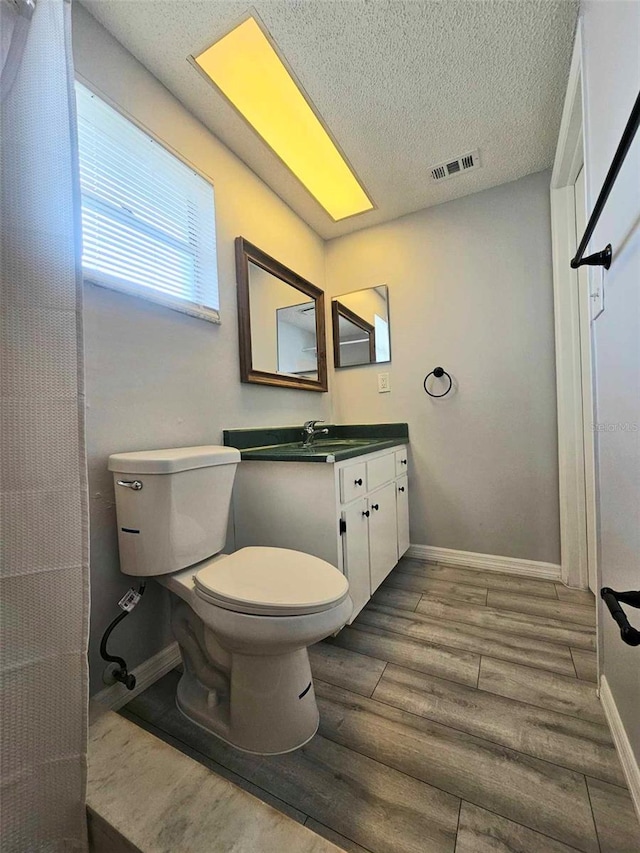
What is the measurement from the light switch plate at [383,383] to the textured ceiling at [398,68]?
3.87 ft

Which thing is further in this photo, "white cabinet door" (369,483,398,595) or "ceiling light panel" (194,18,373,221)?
"white cabinet door" (369,483,398,595)

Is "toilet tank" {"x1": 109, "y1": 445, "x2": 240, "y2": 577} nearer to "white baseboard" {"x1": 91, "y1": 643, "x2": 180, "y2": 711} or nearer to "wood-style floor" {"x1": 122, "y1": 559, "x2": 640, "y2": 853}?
"white baseboard" {"x1": 91, "y1": 643, "x2": 180, "y2": 711}

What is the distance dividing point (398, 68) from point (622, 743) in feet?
7.76

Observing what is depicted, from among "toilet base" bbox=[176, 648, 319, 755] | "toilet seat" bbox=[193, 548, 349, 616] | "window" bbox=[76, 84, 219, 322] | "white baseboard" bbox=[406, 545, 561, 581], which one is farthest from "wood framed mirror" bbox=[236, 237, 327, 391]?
"white baseboard" bbox=[406, 545, 561, 581]

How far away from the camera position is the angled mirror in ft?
7.57

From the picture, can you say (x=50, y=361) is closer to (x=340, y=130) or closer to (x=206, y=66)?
(x=206, y=66)

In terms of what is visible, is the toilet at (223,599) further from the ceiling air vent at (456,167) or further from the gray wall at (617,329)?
the ceiling air vent at (456,167)

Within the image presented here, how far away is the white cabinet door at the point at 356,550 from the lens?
1353 millimetres

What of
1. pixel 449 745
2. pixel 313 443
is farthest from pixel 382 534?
pixel 449 745

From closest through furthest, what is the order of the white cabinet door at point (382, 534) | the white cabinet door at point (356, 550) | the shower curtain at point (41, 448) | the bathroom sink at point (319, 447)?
→ the shower curtain at point (41, 448) < the white cabinet door at point (356, 550) < the bathroom sink at point (319, 447) < the white cabinet door at point (382, 534)

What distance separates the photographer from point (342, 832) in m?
0.75

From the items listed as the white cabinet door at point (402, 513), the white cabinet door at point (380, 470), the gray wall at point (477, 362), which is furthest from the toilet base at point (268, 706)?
the gray wall at point (477, 362)

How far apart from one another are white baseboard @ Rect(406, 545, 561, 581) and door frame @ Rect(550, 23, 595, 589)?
108 mm

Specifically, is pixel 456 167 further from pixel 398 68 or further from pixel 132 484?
pixel 132 484
